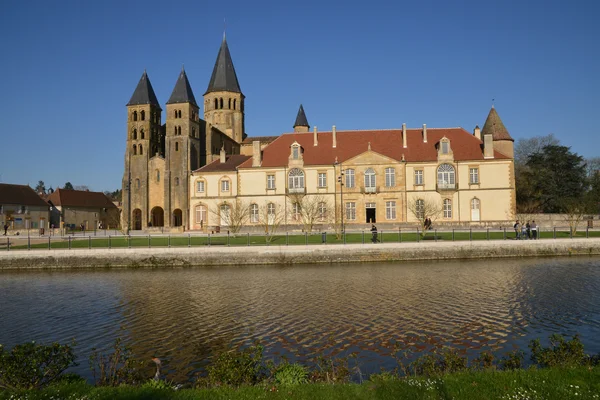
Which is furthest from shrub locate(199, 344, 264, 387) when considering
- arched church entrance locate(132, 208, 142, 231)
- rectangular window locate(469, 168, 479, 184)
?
arched church entrance locate(132, 208, 142, 231)

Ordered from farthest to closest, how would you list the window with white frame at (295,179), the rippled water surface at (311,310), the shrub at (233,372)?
the window with white frame at (295,179)
the rippled water surface at (311,310)
the shrub at (233,372)

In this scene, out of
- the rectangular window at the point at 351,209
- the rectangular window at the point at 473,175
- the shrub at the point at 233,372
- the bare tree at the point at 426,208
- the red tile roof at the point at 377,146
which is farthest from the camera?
the rectangular window at the point at 351,209

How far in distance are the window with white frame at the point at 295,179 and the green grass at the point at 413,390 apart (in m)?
44.8

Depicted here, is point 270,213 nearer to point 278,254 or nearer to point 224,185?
point 224,185

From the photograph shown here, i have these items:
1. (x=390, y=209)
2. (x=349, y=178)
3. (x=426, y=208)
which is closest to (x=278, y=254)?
(x=426, y=208)

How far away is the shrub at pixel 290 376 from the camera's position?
785 centimetres

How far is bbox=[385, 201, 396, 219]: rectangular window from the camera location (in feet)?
167

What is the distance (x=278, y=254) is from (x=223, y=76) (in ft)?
169

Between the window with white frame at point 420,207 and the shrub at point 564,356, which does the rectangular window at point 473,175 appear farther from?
the shrub at point 564,356

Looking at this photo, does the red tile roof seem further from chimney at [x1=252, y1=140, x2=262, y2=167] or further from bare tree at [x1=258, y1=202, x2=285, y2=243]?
bare tree at [x1=258, y1=202, x2=285, y2=243]

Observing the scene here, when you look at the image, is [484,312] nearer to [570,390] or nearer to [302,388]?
[570,390]

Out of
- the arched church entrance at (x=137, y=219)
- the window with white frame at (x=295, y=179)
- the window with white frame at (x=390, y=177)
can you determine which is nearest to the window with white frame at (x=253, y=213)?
the window with white frame at (x=295, y=179)

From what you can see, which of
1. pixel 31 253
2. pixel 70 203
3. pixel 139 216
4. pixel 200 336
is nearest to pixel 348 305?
pixel 200 336

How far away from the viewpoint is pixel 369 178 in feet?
167
